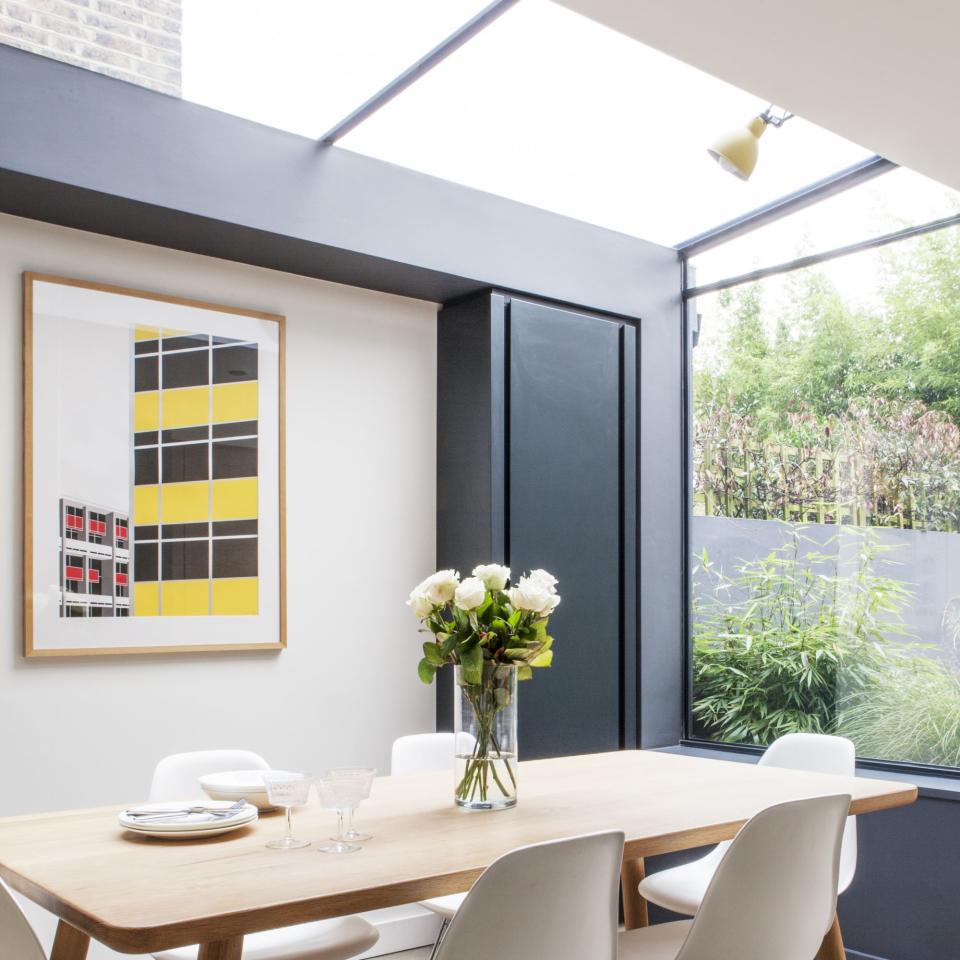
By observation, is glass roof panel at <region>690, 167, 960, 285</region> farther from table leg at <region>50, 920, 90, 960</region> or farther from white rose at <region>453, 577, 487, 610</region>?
table leg at <region>50, 920, 90, 960</region>

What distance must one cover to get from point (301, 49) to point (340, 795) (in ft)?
7.82

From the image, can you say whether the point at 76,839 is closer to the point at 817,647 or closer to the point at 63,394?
the point at 63,394

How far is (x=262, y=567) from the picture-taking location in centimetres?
392

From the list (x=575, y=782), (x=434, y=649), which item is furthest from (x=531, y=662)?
(x=575, y=782)

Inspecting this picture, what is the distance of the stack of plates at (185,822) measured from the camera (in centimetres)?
210

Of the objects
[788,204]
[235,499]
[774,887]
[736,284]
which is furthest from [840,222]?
[774,887]

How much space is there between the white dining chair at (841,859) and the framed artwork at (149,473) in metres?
1.57

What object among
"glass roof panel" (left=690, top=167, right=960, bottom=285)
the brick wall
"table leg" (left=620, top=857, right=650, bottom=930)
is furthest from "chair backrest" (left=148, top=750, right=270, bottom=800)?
"glass roof panel" (left=690, top=167, right=960, bottom=285)

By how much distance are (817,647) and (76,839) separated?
3.02 metres

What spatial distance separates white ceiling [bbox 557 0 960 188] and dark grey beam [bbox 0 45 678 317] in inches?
60.9

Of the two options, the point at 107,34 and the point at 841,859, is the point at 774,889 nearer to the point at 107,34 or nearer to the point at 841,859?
the point at 841,859

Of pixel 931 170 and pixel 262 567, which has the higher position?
pixel 931 170

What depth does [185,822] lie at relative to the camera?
2141mm

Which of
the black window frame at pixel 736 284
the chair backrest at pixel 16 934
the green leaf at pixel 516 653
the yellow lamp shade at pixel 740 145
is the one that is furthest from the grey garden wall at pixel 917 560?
the chair backrest at pixel 16 934
